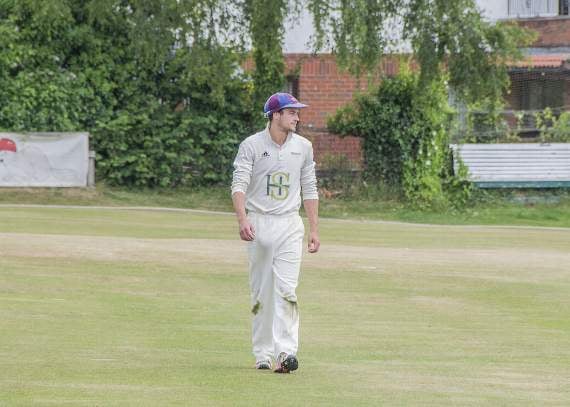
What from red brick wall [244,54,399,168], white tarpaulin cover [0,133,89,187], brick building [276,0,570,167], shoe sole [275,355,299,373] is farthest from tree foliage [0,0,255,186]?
shoe sole [275,355,299,373]

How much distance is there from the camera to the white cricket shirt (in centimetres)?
995

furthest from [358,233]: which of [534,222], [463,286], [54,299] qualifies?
[54,299]

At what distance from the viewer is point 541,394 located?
905cm

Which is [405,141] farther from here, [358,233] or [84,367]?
[84,367]

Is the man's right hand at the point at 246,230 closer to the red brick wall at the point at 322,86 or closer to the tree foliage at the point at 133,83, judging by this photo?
the tree foliage at the point at 133,83

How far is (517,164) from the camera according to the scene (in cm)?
3419

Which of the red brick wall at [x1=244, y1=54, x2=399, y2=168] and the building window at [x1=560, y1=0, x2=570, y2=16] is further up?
the building window at [x1=560, y1=0, x2=570, y2=16]

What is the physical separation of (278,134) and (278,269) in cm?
93

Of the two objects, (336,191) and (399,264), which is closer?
(399,264)

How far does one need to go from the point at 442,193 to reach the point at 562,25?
9622mm

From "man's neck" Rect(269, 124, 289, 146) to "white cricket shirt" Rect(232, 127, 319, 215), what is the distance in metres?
0.02

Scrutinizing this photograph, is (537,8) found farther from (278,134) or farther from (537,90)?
(278,134)

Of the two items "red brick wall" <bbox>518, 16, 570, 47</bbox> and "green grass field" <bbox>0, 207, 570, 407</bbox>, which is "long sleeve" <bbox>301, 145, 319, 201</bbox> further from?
"red brick wall" <bbox>518, 16, 570, 47</bbox>

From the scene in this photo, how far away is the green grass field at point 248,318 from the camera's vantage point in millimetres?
9008
